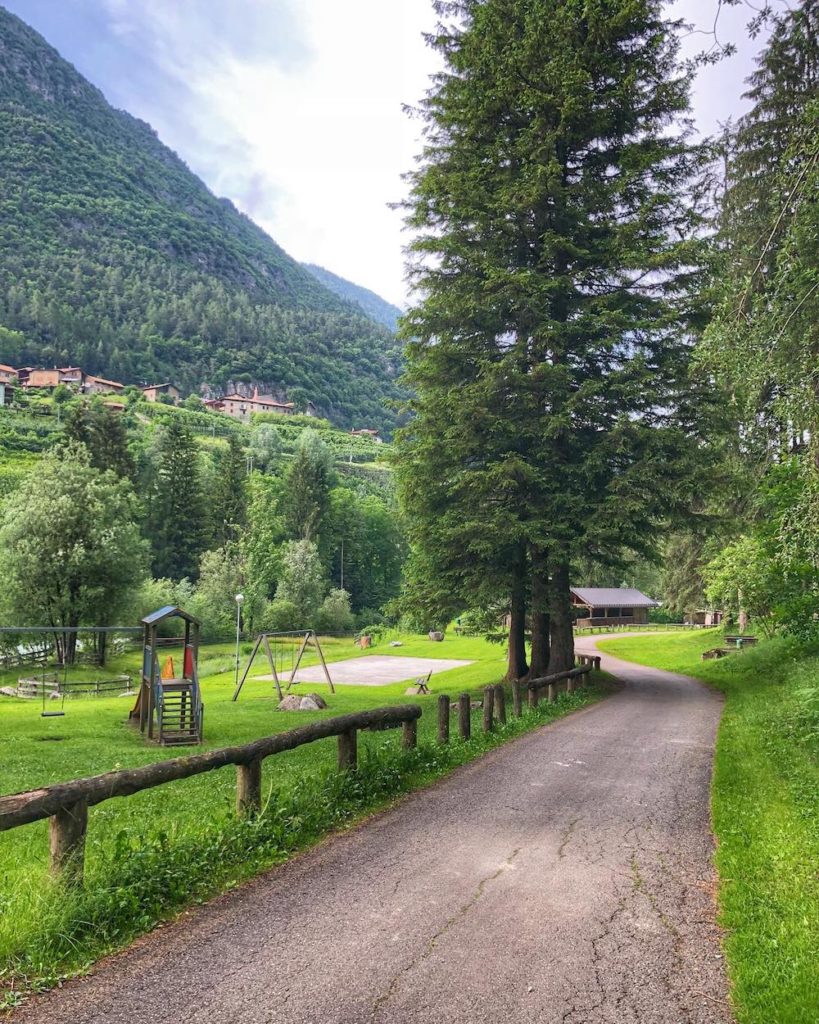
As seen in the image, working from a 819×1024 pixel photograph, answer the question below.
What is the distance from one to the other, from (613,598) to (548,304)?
6120 cm

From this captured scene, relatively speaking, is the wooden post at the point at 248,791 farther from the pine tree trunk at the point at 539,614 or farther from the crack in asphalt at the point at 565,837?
the pine tree trunk at the point at 539,614

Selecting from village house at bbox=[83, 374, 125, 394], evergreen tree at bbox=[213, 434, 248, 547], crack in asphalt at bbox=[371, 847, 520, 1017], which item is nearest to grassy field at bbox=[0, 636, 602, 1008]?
crack in asphalt at bbox=[371, 847, 520, 1017]

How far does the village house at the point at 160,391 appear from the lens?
173 m

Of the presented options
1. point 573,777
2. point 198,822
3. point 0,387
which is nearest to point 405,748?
point 573,777

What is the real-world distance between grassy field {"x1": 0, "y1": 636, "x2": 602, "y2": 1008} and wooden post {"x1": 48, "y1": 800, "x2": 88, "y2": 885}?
10 centimetres

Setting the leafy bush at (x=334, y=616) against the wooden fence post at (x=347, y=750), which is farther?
the leafy bush at (x=334, y=616)

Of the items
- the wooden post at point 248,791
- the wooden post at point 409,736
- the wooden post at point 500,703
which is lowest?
the wooden post at point 500,703

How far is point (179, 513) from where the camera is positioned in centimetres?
7238

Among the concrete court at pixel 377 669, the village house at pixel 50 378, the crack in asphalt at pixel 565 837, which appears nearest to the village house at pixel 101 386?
the village house at pixel 50 378

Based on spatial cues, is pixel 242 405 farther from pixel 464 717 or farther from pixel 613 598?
pixel 464 717

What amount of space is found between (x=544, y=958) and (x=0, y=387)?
6126 inches

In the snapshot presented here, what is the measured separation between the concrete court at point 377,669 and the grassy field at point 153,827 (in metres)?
13.1

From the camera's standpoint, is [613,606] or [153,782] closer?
[153,782]

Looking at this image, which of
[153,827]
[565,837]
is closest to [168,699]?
[153,827]
